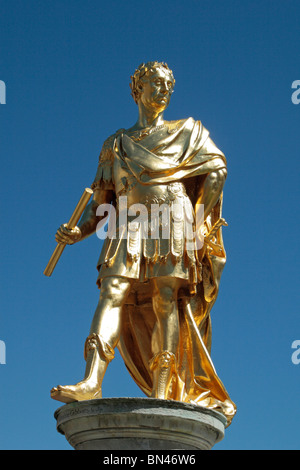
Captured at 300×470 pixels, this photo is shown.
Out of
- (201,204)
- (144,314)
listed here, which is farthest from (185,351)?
(201,204)

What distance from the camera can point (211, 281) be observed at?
9.30 meters

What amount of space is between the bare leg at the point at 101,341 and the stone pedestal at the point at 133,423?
0.17 m

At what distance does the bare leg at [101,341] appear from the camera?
24.8 ft

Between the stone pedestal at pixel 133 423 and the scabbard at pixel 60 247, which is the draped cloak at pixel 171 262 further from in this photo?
the stone pedestal at pixel 133 423

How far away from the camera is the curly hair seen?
9.36m

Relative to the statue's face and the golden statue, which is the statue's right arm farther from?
the statue's face

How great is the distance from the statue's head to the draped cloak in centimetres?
38

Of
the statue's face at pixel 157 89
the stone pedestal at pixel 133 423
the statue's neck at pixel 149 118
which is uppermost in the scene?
the statue's face at pixel 157 89

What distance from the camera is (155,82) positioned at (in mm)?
9336

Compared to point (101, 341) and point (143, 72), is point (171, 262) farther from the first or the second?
point (143, 72)

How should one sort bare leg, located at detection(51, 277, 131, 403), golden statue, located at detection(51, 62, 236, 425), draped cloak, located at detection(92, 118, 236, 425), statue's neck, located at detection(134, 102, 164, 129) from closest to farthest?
bare leg, located at detection(51, 277, 131, 403)
golden statue, located at detection(51, 62, 236, 425)
draped cloak, located at detection(92, 118, 236, 425)
statue's neck, located at detection(134, 102, 164, 129)

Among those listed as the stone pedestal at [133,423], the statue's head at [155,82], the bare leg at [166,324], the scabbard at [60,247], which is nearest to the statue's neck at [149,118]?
the statue's head at [155,82]

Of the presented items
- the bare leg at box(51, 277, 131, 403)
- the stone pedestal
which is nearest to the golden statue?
the bare leg at box(51, 277, 131, 403)
